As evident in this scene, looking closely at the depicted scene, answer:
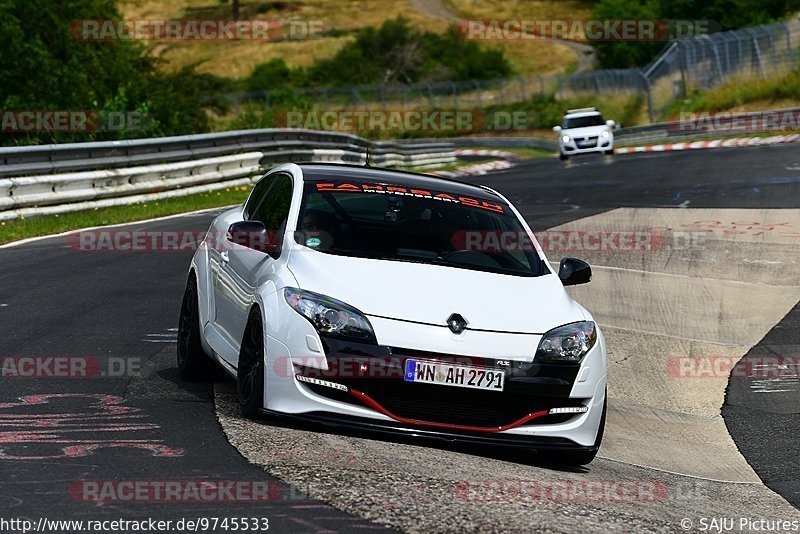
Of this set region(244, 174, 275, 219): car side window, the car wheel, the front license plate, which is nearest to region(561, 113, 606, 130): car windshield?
region(244, 174, 275, 219): car side window

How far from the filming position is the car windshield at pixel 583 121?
139 feet

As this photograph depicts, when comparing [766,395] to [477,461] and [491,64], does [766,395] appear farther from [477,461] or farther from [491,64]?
[491,64]

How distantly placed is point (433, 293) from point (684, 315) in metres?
5.89

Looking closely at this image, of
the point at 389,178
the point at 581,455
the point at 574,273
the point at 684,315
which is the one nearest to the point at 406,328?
the point at 581,455

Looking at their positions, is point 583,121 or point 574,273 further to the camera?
point 583,121

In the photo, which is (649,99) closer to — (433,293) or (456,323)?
(433,293)

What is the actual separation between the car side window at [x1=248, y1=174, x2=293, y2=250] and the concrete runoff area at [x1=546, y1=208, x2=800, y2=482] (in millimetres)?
2565

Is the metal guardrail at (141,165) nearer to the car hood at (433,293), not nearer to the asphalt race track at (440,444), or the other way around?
the asphalt race track at (440,444)

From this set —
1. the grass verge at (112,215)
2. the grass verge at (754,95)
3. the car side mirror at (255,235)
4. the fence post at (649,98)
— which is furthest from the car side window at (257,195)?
the fence post at (649,98)

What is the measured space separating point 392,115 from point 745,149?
36.4m

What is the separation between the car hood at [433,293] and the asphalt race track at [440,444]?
0.71 meters

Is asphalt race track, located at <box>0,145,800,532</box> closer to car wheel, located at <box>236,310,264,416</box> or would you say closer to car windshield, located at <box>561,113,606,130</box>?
car wheel, located at <box>236,310,264,416</box>

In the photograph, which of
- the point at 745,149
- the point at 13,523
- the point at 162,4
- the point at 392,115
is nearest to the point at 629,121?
the point at 392,115

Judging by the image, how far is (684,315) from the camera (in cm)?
1209
